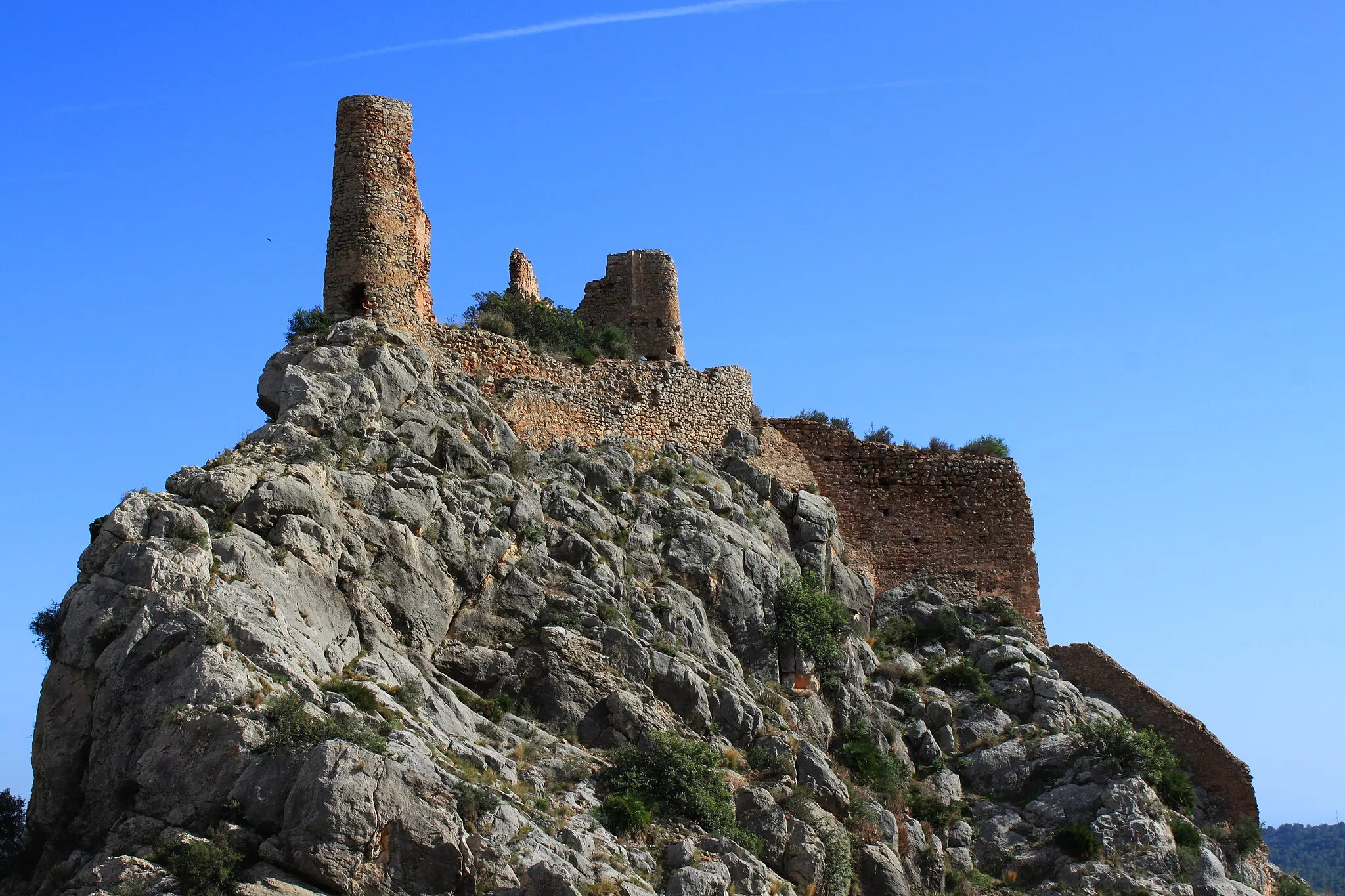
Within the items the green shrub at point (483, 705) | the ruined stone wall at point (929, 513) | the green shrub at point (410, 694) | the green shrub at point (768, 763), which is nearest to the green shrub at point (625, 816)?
the green shrub at point (483, 705)

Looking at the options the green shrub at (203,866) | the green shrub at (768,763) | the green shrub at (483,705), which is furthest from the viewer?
the green shrub at (768,763)

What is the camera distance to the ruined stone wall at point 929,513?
3866 cm

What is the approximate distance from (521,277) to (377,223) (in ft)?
20.7

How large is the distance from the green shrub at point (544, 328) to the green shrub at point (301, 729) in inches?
570

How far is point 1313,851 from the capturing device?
427 ft

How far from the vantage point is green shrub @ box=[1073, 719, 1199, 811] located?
32688 mm

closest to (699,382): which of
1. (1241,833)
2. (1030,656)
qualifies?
(1030,656)

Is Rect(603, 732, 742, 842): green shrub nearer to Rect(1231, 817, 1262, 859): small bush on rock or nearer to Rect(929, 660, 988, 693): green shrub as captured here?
Rect(929, 660, 988, 693): green shrub

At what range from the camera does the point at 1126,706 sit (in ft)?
117

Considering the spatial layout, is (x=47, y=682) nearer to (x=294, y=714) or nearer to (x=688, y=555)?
(x=294, y=714)

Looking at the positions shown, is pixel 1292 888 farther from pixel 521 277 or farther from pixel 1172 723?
pixel 521 277

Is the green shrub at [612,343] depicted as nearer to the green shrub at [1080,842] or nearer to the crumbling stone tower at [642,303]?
the crumbling stone tower at [642,303]

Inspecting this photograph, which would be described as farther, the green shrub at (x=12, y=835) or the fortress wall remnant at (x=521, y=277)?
the fortress wall remnant at (x=521, y=277)

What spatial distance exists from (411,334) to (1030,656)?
14.4 meters
